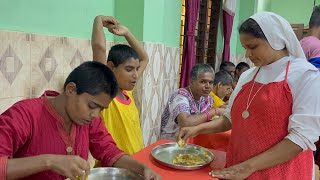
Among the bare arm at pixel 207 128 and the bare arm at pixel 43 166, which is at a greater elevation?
the bare arm at pixel 43 166

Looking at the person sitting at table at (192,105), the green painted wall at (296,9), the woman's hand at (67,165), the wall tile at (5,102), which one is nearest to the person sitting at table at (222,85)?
the person sitting at table at (192,105)

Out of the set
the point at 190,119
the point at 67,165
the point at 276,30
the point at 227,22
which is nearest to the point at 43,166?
the point at 67,165

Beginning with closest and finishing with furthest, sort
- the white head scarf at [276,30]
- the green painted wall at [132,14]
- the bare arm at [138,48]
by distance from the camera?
the white head scarf at [276,30] → the bare arm at [138,48] → the green painted wall at [132,14]

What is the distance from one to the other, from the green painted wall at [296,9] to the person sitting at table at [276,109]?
7.35 m

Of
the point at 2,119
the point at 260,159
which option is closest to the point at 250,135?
the point at 260,159

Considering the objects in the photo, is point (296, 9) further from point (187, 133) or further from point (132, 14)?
point (187, 133)

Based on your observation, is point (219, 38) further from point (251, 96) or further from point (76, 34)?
point (251, 96)

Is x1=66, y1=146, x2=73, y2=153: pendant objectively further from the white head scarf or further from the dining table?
the white head scarf

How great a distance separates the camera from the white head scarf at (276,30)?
1562 millimetres

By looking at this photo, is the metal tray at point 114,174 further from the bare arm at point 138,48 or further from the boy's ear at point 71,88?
the bare arm at point 138,48

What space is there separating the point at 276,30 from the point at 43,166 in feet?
4.22

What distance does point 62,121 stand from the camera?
1487 millimetres

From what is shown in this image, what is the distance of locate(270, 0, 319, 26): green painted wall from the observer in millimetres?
8047

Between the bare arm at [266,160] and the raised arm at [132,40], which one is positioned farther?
the raised arm at [132,40]
